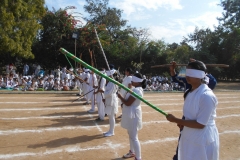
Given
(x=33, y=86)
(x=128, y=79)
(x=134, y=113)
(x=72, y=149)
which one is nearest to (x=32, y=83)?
(x=33, y=86)

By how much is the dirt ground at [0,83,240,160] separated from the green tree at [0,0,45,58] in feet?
26.8

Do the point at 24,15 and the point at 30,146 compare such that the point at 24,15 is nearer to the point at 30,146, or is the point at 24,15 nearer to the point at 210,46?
the point at 30,146

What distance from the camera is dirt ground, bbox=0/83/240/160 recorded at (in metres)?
5.50

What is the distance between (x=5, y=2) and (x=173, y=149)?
1501 centimetres

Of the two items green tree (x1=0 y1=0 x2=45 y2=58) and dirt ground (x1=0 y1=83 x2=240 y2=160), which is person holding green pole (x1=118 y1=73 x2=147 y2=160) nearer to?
dirt ground (x1=0 y1=83 x2=240 y2=160)

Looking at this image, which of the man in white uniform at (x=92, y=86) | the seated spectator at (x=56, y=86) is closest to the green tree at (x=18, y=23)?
the seated spectator at (x=56, y=86)

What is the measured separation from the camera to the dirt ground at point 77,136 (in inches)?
217

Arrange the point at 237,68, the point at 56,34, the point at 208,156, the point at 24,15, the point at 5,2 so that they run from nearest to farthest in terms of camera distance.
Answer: the point at 208,156 < the point at 5,2 < the point at 24,15 < the point at 56,34 < the point at 237,68

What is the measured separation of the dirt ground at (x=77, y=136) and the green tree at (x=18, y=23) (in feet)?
26.8

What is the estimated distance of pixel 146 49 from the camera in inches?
1102

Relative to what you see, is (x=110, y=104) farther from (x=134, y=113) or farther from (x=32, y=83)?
(x=32, y=83)

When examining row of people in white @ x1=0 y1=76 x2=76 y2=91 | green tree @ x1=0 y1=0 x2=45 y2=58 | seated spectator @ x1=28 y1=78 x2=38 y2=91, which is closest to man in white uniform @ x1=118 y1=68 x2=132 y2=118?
row of people in white @ x1=0 y1=76 x2=76 y2=91

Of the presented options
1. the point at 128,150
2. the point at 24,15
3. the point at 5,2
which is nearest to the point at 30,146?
the point at 128,150

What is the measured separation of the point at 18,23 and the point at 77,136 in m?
13.8
